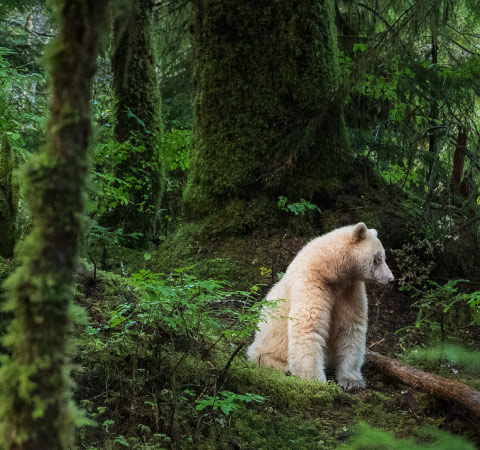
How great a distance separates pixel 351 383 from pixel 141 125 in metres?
7.26

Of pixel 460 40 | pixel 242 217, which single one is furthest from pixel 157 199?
pixel 460 40

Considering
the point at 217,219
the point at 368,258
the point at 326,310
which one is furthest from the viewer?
the point at 217,219

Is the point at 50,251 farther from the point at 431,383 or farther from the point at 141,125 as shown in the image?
the point at 141,125

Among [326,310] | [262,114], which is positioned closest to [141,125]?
[262,114]

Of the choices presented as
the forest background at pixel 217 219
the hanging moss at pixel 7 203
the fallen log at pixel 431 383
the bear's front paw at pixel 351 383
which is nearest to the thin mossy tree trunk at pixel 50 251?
the forest background at pixel 217 219

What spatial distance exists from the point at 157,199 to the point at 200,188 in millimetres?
2939

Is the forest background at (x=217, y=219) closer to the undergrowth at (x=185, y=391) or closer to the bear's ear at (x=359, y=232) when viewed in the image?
the undergrowth at (x=185, y=391)

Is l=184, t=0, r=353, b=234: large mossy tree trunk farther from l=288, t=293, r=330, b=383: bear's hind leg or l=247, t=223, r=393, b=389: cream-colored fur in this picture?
l=288, t=293, r=330, b=383: bear's hind leg

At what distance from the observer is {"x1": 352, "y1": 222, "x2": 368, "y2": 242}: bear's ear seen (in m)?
5.02

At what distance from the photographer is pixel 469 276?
6949 millimetres

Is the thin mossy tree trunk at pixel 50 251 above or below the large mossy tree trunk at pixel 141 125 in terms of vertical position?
below

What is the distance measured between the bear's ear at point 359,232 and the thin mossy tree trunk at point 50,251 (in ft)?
13.5

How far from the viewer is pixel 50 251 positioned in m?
1.22

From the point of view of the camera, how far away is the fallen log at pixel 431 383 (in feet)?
11.2
